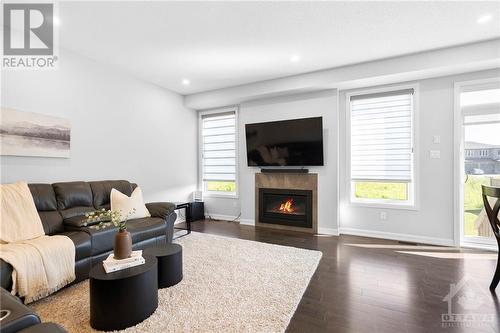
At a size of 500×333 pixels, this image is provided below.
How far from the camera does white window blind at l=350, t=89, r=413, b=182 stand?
3883 mm

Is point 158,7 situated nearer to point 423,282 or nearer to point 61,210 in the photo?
point 61,210

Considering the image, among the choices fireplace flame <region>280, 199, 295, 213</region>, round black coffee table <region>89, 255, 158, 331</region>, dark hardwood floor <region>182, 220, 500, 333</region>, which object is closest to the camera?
round black coffee table <region>89, 255, 158, 331</region>

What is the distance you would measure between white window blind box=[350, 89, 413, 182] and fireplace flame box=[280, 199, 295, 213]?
4.05ft

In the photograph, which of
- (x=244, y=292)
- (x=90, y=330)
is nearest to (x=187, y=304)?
(x=244, y=292)

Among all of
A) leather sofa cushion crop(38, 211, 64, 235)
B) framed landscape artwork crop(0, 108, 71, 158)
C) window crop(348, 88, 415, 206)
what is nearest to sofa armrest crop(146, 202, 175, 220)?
leather sofa cushion crop(38, 211, 64, 235)

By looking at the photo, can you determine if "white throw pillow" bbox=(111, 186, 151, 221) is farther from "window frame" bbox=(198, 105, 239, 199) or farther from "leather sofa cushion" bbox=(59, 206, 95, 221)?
"window frame" bbox=(198, 105, 239, 199)

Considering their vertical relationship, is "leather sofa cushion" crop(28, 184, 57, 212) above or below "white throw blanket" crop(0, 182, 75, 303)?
above

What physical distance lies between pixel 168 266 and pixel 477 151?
4.55m

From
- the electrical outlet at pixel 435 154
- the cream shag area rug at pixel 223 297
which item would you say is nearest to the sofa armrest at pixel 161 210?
the cream shag area rug at pixel 223 297

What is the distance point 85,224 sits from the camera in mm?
2607

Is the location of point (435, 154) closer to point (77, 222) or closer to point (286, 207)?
point (286, 207)

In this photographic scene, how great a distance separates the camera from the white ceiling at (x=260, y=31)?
243cm

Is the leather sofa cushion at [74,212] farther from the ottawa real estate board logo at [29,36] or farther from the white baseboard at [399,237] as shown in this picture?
the white baseboard at [399,237]

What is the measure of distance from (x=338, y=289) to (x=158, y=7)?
3.36 metres
